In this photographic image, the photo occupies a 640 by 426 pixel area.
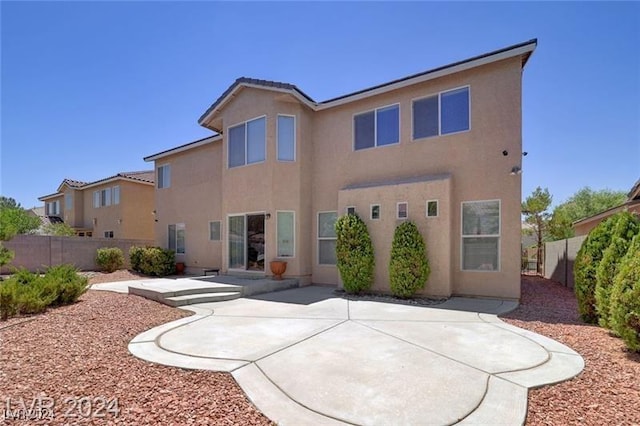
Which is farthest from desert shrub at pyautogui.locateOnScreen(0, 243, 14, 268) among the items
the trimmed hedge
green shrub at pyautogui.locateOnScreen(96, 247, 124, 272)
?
green shrub at pyautogui.locateOnScreen(96, 247, 124, 272)

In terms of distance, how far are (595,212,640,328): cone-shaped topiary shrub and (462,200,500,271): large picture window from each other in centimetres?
328

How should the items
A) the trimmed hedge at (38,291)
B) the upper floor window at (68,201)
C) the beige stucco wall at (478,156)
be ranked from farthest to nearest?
the upper floor window at (68,201), the beige stucco wall at (478,156), the trimmed hedge at (38,291)

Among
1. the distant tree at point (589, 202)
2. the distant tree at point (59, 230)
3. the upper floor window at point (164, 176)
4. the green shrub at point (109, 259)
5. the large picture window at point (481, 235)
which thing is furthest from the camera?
the distant tree at point (589, 202)

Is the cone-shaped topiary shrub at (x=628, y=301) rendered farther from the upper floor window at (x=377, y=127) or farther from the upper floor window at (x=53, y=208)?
the upper floor window at (x=53, y=208)

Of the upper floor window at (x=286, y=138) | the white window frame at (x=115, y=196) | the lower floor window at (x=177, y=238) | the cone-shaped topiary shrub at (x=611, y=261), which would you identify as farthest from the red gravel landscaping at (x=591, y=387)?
the white window frame at (x=115, y=196)

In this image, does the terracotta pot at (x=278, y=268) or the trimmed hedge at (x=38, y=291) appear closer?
the trimmed hedge at (x=38, y=291)

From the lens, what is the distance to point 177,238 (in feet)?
59.4

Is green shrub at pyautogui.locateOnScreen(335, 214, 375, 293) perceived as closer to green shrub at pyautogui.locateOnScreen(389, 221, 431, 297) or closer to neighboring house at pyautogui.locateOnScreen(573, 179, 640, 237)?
green shrub at pyautogui.locateOnScreen(389, 221, 431, 297)

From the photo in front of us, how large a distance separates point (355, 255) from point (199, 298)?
196 inches

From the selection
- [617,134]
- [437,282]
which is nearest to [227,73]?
[437,282]

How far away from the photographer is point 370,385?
395 cm

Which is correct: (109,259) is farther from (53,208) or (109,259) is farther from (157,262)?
(53,208)

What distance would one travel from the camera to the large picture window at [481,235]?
9.70 metres

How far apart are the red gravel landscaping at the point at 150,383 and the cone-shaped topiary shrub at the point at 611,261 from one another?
0.52m
